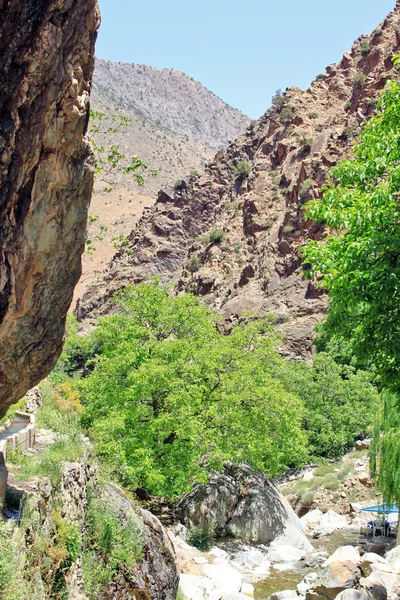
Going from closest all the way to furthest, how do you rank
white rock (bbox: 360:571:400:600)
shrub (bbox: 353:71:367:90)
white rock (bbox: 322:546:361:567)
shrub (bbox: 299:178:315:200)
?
white rock (bbox: 360:571:400:600), white rock (bbox: 322:546:361:567), shrub (bbox: 299:178:315:200), shrub (bbox: 353:71:367:90)

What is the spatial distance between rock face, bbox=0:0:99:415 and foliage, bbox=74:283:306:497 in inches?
321

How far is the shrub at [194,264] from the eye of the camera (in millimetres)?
67331

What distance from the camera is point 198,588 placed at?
1348cm

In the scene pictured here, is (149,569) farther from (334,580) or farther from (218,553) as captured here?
(218,553)

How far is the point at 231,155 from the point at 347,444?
58335mm

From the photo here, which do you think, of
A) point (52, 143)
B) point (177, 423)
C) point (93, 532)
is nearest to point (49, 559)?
point (93, 532)

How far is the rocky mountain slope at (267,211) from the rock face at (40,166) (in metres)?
35.6

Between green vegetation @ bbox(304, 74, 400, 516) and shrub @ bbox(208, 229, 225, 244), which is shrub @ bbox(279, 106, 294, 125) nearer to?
shrub @ bbox(208, 229, 225, 244)

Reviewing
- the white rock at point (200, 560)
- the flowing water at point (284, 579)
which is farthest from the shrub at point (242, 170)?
the white rock at point (200, 560)

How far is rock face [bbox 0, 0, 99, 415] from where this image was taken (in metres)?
5.54

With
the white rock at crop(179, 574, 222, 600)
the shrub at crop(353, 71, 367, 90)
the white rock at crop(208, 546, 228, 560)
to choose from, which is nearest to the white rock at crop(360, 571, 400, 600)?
the white rock at crop(179, 574, 222, 600)

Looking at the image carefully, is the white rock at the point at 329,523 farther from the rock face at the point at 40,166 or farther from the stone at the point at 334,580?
the rock face at the point at 40,166

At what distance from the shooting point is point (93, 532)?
9.59 m

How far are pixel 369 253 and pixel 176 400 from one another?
949 cm
